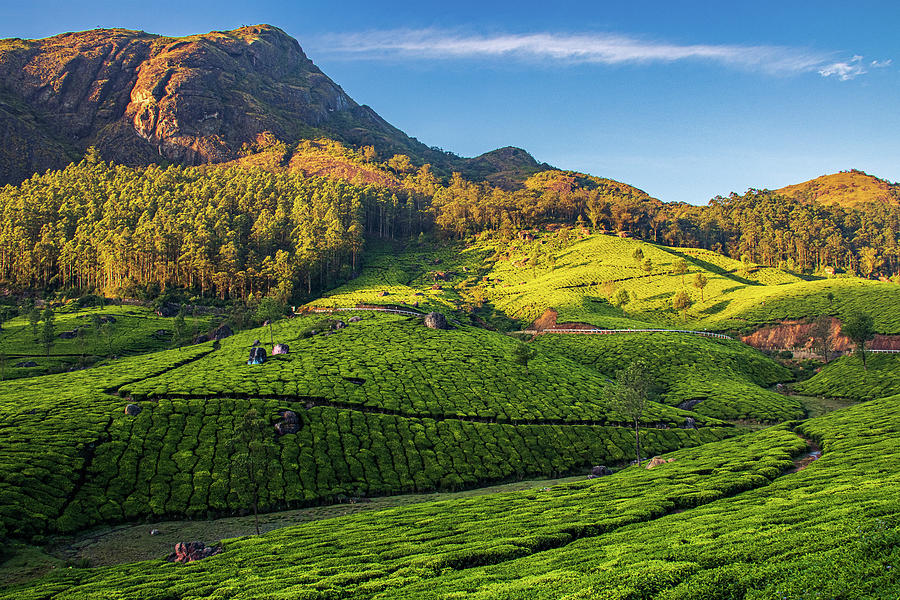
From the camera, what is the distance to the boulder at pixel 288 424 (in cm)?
6519

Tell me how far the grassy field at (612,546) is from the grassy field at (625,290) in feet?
311

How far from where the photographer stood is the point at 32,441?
55562 millimetres

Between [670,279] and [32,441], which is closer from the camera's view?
[32,441]

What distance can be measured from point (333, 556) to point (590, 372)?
81.2m

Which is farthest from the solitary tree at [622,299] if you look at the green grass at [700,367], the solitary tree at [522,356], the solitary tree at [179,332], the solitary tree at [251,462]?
the solitary tree at [251,462]

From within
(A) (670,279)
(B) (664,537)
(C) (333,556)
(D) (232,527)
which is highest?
(A) (670,279)

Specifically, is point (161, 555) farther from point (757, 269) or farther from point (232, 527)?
point (757, 269)

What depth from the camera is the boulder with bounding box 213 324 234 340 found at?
11786 centimetres

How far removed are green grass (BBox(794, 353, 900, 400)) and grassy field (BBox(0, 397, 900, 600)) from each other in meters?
46.7

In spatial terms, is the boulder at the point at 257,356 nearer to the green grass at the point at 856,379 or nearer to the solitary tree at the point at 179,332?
the solitary tree at the point at 179,332

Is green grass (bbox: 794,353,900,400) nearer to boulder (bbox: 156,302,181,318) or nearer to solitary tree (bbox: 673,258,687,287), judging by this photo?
solitary tree (bbox: 673,258,687,287)

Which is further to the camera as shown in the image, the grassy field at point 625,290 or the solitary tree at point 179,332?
the grassy field at point 625,290

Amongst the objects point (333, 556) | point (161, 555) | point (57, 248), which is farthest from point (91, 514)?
point (57, 248)

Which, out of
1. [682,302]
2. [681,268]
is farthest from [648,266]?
[682,302]
